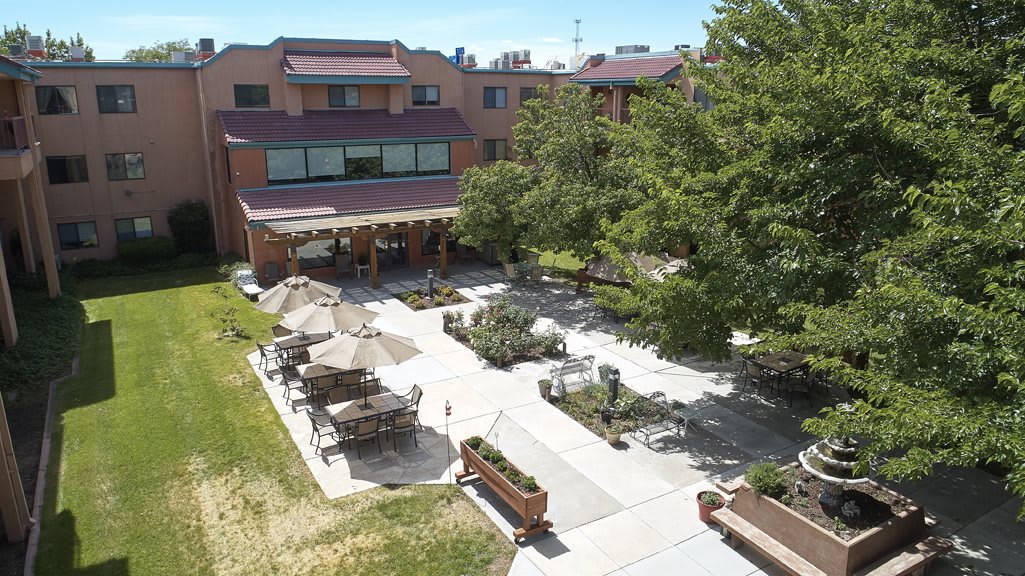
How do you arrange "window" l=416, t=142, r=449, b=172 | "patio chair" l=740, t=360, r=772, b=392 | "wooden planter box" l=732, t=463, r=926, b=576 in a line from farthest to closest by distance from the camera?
1. "window" l=416, t=142, r=449, b=172
2. "patio chair" l=740, t=360, r=772, b=392
3. "wooden planter box" l=732, t=463, r=926, b=576

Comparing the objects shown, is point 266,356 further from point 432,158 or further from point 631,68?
point 631,68

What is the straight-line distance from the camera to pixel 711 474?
13805mm

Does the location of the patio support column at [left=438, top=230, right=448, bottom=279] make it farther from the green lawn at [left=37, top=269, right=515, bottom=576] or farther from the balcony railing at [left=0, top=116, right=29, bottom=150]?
the balcony railing at [left=0, top=116, right=29, bottom=150]

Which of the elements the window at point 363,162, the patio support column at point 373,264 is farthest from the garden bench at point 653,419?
the window at point 363,162

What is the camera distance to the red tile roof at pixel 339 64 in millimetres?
29750

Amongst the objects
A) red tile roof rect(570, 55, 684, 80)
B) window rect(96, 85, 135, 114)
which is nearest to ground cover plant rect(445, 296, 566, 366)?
red tile roof rect(570, 55, 684, 80)

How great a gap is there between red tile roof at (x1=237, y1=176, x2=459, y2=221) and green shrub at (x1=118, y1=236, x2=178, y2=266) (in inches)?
192

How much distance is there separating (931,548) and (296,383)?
14.5 m

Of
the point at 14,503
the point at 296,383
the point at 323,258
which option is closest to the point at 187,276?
the point at 323,258

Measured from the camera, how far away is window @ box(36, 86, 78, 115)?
27.4m

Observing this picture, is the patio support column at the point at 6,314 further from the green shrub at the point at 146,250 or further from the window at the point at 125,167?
the window at the point at 125,167

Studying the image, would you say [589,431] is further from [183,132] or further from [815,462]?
[183,132]

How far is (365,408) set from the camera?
14.9 metres

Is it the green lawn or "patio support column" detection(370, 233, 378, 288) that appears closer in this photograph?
the green lawn
